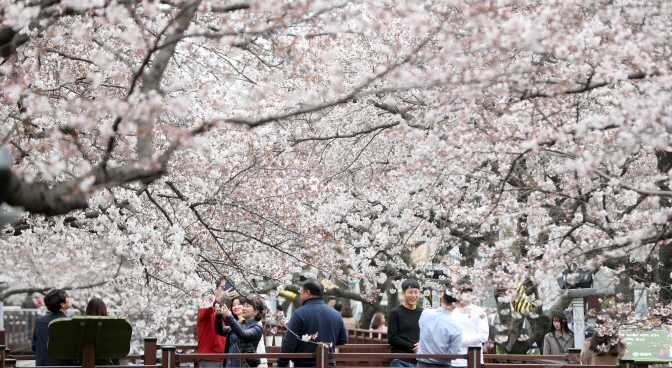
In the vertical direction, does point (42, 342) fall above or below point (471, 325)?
below

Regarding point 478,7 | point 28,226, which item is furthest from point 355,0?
point 28,226

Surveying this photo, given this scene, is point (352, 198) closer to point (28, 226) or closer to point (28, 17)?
point (28, 226)

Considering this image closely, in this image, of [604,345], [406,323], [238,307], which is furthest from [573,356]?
[238,307]

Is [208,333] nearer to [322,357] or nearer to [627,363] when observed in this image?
[322,357]

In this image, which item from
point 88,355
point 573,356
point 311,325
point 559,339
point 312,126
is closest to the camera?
point 88,355

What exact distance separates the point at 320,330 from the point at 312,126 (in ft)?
15.1

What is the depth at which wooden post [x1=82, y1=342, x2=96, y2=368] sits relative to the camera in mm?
5926

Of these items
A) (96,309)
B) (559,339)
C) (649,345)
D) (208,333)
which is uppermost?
(96,309)

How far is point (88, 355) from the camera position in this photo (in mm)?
5938

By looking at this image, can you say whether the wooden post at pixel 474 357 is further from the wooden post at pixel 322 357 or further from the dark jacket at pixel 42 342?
the dark jacket at pixel 42 342

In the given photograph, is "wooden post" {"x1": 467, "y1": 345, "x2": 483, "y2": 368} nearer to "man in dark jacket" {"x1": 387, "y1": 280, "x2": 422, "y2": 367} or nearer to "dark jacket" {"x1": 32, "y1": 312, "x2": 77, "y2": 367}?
"man in dark jacket" {"x1": 387, "y1": 280, "x2": 422, "y2": 367}

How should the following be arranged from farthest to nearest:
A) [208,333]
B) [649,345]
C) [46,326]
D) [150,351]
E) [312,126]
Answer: [312,126]
[649,345]
[208,333]
[46,326]
[150,351]

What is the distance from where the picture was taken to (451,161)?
20.2 feet

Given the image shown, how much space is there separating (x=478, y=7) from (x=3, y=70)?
13.7ft
